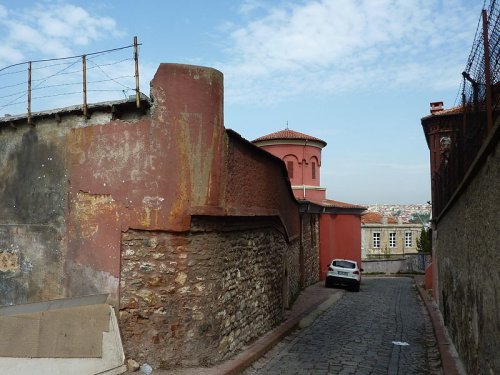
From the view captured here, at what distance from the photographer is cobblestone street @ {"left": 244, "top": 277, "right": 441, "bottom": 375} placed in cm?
833

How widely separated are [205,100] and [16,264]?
415 centimetres

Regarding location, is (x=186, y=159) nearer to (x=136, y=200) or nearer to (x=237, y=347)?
(x=136, y=200)

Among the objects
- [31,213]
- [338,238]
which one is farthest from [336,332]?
[338,238]

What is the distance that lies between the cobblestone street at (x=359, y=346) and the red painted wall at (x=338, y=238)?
1046 cm

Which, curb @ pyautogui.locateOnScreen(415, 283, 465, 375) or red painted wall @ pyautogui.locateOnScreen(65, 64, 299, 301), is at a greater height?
red painted wall @ pyautogui.locateOnScreen(65, 64, 299, 301)

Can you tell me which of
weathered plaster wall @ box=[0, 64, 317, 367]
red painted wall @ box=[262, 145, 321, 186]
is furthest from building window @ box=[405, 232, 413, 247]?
weathered plaster wall @ box=[0, 64, 317, 367]

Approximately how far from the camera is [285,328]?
35.9 ft

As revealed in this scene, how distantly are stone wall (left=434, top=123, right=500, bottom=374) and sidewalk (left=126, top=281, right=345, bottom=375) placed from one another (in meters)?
3.42

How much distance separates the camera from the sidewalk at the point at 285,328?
7035 mm

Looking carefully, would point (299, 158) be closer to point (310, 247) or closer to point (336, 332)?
point (310, 247)

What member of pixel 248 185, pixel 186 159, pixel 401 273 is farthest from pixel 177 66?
pixel 401 273

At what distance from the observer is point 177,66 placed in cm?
720

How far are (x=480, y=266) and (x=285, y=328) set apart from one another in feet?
19.8

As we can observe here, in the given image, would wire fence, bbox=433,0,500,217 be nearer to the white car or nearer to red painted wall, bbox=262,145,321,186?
the white car
